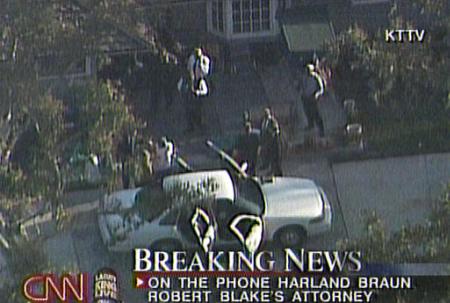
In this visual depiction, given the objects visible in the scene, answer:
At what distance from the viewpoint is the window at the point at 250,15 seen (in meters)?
2.66

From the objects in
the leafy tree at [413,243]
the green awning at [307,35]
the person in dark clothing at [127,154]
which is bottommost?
the leafy tree at [413,243]

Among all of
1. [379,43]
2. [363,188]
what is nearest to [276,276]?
[363,188]

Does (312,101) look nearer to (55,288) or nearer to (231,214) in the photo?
(231,214)

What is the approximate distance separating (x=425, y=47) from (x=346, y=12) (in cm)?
26

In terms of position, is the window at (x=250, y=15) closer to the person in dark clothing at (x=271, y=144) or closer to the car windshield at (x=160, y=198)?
the person in dark clothing at (x=271, y=144)

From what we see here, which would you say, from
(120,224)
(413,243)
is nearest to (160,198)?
(120,224)

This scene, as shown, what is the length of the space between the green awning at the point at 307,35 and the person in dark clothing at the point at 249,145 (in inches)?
11.0

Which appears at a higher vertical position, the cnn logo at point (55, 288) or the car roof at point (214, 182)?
the car roof at point (214, 182)

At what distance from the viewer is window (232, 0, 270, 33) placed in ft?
8.73

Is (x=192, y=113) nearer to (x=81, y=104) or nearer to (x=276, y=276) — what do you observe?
(x=81, y=104)

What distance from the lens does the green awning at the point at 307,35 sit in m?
2.66


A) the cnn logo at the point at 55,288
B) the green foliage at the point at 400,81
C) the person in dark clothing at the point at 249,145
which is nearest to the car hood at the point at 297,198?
the person in dark clothing at the point at 249,145

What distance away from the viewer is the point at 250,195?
2.68 meters

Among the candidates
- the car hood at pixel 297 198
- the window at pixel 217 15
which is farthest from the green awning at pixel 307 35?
the car hood at pixel 297 198
